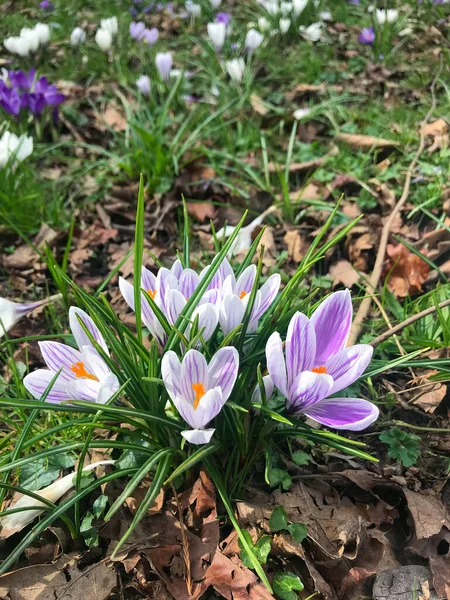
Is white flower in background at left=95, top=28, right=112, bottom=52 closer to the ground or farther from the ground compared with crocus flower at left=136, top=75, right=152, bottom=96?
farther from the ground

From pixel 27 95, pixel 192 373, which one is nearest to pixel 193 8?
pixel 27 95

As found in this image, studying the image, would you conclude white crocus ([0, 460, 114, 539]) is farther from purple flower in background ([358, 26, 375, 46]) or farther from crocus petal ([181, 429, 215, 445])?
purple flower in background ([358, 26, 375, 46])

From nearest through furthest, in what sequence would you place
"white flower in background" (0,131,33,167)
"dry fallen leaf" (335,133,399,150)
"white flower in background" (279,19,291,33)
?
1. "white flower in background" (0,131,33,167)
2. "dry fallen leaf" (335,133,399,150)
3. "white flower in background" (279,19,291,33)

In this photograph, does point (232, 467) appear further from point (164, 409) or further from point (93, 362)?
point (93, 362)

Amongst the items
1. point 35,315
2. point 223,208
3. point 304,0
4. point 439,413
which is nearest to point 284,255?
point 223,208

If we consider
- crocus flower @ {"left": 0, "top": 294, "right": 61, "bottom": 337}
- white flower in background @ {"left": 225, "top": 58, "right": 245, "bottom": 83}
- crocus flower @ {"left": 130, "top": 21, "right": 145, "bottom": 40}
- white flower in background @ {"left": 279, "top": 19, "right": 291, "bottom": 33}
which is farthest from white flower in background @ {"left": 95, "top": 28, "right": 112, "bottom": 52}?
crocus flower @ {"left": 0, "top": 294, "right": 61, "bottom": 337}

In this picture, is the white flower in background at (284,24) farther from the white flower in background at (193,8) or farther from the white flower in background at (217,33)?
the white flower in background at (193,8)
